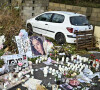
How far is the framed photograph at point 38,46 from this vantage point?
6.48 meters

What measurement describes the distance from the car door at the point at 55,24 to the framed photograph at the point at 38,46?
59.2 inches

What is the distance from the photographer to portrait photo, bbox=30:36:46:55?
6.49 m

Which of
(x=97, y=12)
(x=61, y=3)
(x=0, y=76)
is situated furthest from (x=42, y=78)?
(x=61, y=3)

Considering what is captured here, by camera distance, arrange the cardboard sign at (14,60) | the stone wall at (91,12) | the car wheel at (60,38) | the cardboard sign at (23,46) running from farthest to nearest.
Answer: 1. the stone wall at (91,12)
2. the car wheel at (60,38)
3. the cardboard sign at (23,46)
4. the cardboard sign at (14,60)

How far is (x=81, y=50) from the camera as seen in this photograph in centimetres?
762

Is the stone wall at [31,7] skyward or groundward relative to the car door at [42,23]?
skyward

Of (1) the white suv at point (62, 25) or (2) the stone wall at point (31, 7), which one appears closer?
(1) the white suv at point (62, 25)

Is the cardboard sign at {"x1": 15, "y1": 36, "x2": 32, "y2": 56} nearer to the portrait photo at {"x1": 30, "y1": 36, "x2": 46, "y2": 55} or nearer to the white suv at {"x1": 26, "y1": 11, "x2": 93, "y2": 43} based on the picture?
the portrait photo at {"x1": 30, "y1": 36, "x2": 46, "y2": 55}

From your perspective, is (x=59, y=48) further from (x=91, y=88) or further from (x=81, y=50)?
(x=91, y=88)

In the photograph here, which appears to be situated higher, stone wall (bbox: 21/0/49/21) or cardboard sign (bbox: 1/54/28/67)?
stone wall (bbox: 21/0/49/21)

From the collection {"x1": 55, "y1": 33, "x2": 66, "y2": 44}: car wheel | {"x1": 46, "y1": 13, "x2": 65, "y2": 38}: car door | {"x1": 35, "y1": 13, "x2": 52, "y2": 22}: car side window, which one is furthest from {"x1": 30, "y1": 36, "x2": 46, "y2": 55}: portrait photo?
{"x1": 35, "y1": 13, "x2": 52, "y2": 22}: car side window

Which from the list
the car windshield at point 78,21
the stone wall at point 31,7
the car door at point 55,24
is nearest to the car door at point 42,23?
the car door at point 55,24

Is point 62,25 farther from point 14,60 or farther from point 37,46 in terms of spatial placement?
point 14,60

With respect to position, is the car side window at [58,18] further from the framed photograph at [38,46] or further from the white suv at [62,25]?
the framed photograph at [38,46]
